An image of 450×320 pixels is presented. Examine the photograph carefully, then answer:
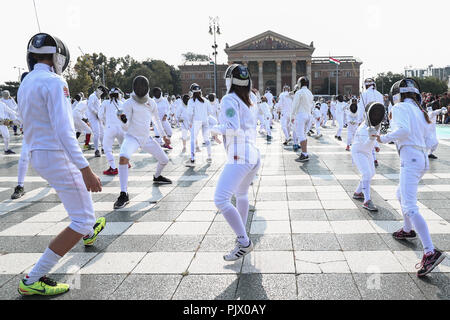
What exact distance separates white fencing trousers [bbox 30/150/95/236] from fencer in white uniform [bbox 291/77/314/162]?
7392 millimetres

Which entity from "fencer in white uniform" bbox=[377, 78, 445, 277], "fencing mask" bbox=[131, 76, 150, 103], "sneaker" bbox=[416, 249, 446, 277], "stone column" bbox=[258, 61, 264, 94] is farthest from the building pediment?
"sneaker" bbox=[416, 249, 446, 277]

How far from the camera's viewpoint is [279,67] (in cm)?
7800

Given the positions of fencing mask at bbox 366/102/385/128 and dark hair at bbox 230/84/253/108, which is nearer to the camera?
dark hair at bbox 230/84/253/108

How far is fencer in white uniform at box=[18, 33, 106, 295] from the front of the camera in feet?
9.15

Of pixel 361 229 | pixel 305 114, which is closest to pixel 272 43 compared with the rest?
pixel 305 114

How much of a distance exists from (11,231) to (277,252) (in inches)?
138

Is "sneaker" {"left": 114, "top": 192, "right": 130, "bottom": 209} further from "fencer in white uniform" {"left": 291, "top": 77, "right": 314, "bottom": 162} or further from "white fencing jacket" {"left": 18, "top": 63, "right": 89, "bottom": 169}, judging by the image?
"fencer in white uniform" {"left": 291, "top": 77, "right": 314, "bottom": 162}

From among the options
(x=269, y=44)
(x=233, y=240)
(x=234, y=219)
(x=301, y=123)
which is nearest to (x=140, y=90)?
(x=233, y=240)

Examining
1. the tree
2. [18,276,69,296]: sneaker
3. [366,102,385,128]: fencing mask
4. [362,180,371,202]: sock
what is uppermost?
the tree

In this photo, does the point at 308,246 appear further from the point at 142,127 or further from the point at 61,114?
the point at 142,127

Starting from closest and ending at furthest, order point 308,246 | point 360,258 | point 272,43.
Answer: point 360,258 < point 308,246 < point 272,43
